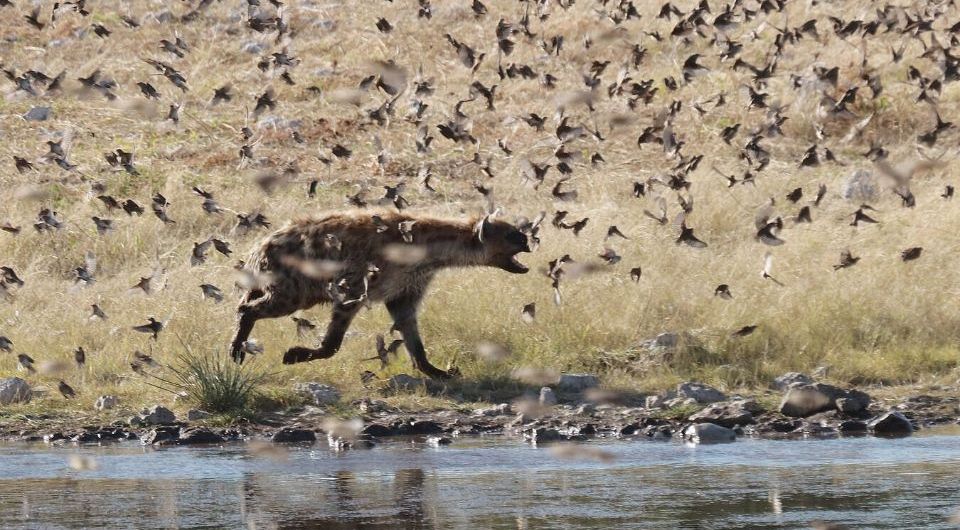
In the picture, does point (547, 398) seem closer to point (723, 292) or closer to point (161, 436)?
point (723, 292)

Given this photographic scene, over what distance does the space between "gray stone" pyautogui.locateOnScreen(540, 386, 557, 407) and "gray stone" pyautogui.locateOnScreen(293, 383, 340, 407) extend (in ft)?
4.05

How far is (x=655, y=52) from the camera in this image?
2045 cm

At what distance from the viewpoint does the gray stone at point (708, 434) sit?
28.7ft

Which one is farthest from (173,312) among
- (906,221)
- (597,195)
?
(906,221)

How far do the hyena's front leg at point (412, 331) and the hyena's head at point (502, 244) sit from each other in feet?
2.08

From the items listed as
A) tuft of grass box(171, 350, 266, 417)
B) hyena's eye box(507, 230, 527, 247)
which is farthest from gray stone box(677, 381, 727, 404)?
tuft of grass box(171, 350, 266, 417)

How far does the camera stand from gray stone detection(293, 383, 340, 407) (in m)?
9.84

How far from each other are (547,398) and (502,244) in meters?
1.76

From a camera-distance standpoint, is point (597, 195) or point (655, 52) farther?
point (655, 52)

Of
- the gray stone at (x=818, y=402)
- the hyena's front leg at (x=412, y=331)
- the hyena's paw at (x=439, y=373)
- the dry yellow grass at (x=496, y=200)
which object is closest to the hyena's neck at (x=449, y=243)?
the hyena's front leg at (x=412, y=331)

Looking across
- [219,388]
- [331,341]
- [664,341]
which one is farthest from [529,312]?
[219,388]

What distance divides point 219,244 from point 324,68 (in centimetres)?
1001

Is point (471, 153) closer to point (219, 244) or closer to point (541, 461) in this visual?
point (219, 244)

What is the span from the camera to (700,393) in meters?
9.79
